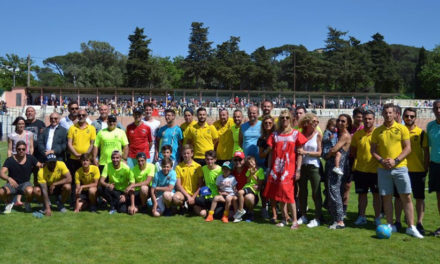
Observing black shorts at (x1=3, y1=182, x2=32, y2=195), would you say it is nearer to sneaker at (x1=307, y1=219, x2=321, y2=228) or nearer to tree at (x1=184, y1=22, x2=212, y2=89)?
sneaker at (x1=307, y1=219, x2=321, y2=228)

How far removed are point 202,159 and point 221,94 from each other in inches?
1505

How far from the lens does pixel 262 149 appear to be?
6582mm

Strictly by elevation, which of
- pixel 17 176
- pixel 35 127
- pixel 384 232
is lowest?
pixel 384 232

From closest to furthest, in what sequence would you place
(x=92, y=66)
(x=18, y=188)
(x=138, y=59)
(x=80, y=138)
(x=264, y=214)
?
(x=264, y=214)
(x=18, y=188)
(x=80, y=138)
(x=138, y=59)
(x=92, y=66)

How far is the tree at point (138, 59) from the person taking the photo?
6162cm

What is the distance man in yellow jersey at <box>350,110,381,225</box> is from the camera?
21.0ft

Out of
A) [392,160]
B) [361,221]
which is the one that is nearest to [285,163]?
[392,160]

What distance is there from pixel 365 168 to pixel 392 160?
0.77 meters

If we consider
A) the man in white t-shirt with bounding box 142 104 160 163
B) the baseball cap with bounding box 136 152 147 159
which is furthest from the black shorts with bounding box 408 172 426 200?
the man in white t-shirt with bounding box 142 104 160 163

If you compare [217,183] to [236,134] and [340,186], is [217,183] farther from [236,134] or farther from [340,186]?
[340,186]

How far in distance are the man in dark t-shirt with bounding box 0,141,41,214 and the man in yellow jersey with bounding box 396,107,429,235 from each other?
6442 mm

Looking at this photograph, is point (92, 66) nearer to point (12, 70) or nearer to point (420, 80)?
point (12, 70)

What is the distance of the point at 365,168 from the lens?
21.1 ft

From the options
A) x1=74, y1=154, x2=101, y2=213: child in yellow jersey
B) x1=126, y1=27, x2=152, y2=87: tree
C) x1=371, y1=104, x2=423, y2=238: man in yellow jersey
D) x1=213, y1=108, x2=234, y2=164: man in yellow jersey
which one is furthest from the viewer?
x1=126, y1=27, x2=152, y2=87: tree
